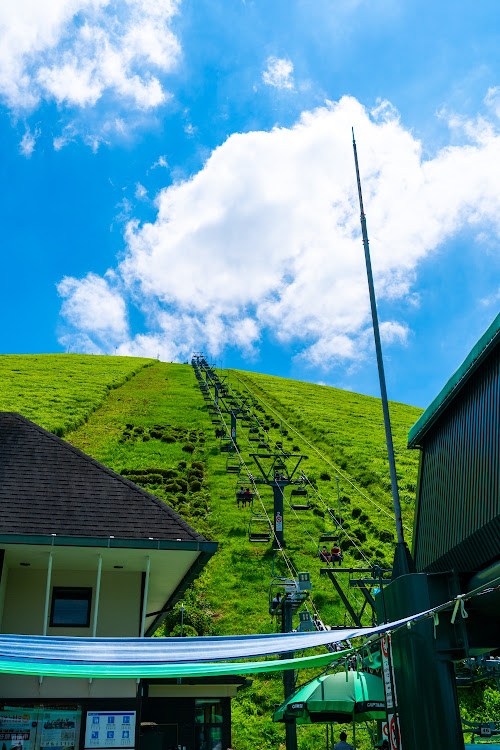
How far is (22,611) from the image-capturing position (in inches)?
509

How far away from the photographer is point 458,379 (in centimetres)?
805

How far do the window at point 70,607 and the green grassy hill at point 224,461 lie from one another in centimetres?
969

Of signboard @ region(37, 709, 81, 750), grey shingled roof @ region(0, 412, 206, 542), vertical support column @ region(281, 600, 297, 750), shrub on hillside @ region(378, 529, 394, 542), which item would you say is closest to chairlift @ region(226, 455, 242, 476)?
shrub on hillside @ region(378, 529, 394, 542)

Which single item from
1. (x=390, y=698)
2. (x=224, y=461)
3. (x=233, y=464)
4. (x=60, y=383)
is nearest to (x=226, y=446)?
(x=224, y=461)

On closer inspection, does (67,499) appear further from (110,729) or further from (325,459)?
(325,459)

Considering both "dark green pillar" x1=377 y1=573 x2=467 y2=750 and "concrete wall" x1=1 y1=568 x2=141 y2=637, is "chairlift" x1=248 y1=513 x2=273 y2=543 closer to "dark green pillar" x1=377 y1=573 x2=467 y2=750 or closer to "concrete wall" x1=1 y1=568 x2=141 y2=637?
"concrete wall" x1=1 y1=568 x2=141 y2=637

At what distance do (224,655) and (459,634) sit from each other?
102 inches

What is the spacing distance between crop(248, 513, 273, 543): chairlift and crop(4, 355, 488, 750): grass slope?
495 mm

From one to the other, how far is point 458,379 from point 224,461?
4124cm

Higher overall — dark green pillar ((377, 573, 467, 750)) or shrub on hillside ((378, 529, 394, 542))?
shrub on hillside ((378, 529, 394, 542))

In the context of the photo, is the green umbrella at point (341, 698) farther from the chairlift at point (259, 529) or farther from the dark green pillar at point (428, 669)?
the chairlift at point (259, 529)

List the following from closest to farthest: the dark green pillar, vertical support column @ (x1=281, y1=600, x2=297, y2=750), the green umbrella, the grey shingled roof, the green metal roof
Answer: the green metal roof, the dark green pillar, the grey shingled roof, the green umbrella, vertical support column @ (x1=281, y1=600, x2=297, y2=750)

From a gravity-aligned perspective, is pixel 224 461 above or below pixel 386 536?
above

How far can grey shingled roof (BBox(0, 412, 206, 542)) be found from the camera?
12.5 m
